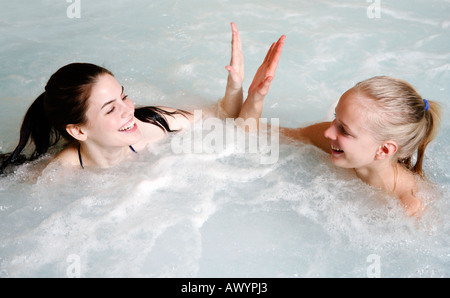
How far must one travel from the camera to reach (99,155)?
2.70 m

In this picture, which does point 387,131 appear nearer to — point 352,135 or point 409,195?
point 352,135

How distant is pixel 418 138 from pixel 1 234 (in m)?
2.35

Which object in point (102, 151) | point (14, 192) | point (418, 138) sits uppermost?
point (418, 138)

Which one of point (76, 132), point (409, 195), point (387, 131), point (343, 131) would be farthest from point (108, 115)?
point (409, 195)

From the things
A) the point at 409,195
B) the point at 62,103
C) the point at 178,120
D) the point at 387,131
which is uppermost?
→ the point at 62,103

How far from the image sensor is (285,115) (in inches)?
136

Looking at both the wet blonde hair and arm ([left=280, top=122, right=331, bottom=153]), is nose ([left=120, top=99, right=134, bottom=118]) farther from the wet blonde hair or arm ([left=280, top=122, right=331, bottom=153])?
the wet blonde hair

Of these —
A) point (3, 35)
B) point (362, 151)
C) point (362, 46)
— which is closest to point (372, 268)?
point (362, 151)

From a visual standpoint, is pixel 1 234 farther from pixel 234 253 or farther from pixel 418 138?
pixel 418 138

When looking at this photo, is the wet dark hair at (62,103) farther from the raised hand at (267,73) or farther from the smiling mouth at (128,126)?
the raised hand at (267,73)

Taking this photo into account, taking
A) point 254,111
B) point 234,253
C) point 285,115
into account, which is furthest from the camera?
point 285,115

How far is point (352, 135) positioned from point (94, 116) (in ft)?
4.58

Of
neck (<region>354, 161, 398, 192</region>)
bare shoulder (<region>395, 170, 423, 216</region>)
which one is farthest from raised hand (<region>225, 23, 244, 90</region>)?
bare shoulder (<region>395, 170, 423, 216</region>)

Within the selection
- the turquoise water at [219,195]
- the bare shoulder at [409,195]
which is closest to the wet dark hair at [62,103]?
the turquoise water at [219,195]
